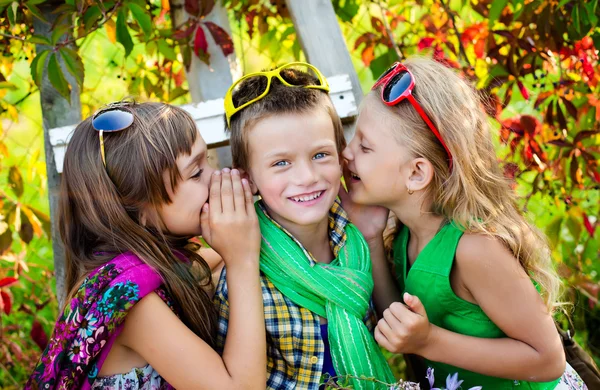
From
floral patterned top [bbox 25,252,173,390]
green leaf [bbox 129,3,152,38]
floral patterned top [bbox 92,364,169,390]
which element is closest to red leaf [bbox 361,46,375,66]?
green leaf [bbox 129,3,152,38]

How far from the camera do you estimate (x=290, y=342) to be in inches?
74.5

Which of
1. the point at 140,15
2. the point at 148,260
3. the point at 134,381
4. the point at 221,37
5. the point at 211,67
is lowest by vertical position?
the point at 134,381

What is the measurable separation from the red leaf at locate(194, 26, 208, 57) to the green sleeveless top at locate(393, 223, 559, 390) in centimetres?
109

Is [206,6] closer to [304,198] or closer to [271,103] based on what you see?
[271,103]

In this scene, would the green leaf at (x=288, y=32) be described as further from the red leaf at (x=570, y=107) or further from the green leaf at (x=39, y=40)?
the red leaf at (x=570, y=107)

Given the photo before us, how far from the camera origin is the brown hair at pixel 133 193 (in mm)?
1896

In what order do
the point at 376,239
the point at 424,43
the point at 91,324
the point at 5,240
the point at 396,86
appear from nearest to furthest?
1. the point at 91,324
2. the point at 396,86
3. the point at 376,239
4. the point at 5,240
5. the point at 424,43

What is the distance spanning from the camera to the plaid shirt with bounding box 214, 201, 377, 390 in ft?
6.22

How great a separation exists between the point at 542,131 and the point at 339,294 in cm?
159

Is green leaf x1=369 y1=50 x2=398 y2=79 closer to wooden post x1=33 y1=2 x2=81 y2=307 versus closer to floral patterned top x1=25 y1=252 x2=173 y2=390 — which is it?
wooden post x1=33 y1=2 x2=81 y2=307

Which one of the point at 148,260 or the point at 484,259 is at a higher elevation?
the point at 148,260

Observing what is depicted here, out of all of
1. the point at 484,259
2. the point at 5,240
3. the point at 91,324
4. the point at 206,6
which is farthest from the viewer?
the point at 5,240

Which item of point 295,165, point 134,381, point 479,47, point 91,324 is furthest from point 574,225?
point 91,324

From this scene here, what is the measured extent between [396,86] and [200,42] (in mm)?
797
